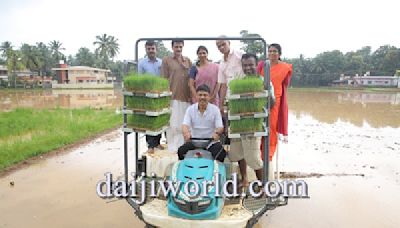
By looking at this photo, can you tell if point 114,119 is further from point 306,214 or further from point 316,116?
point 306,214

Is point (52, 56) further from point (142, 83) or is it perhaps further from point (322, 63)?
point (142, 83)

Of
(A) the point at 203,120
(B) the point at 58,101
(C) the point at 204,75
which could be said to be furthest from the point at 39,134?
(B) the point at 58,101

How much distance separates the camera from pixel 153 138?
4891mm

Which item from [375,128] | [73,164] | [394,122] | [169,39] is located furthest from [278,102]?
[394,122]

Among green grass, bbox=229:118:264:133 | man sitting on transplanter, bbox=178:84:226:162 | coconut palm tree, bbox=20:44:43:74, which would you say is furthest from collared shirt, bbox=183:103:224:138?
coconut palm tree, bbox=20:44:43:74

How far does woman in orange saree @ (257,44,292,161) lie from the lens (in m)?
4.50

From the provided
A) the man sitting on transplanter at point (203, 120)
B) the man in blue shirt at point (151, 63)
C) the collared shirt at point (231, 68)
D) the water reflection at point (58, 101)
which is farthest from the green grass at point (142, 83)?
the water reflection at point (58, 101)

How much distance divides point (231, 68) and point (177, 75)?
0.77 metres

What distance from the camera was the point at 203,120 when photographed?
12.9ft

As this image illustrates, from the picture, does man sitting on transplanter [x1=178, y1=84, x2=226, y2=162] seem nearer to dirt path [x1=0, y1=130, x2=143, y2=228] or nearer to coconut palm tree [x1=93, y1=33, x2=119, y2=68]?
dirt path [x1=0, y1=130, x2=143, y2=228]

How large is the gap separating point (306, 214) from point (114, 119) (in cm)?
1164

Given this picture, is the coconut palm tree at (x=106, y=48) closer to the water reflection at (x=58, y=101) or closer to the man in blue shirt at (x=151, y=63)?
the water reflection at (x=58, y=101)

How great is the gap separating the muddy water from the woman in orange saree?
1146mm

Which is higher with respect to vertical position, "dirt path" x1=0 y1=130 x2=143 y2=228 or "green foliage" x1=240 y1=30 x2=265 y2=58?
"green foliage" x1=240 y1=30 x2=265 y2=58
